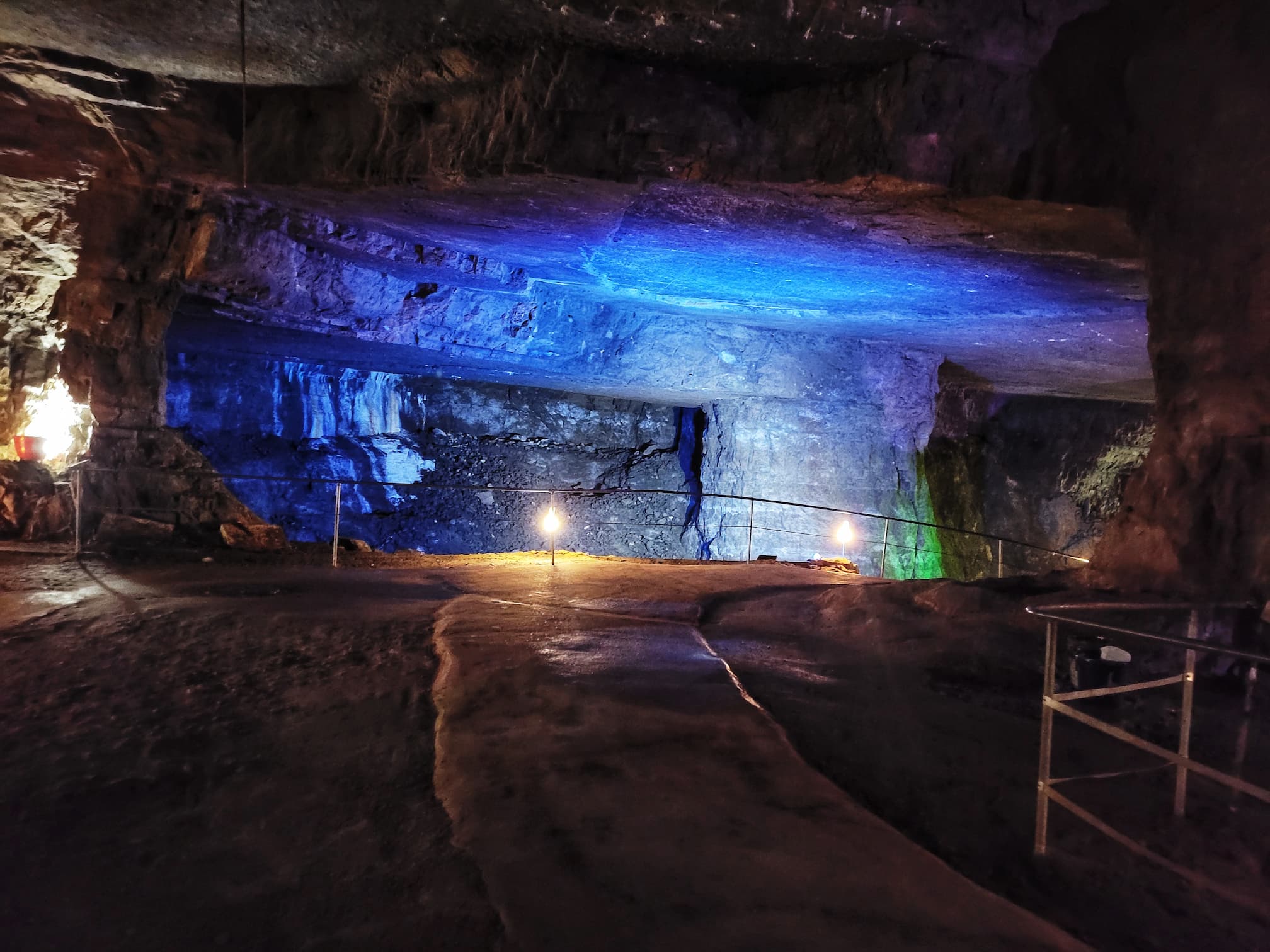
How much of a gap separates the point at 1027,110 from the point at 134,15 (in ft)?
18.3

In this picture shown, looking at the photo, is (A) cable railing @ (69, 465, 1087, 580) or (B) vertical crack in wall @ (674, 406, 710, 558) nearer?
(A) cable railing @ (69, 465, 1087, 580)

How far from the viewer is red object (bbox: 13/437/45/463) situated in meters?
7.14

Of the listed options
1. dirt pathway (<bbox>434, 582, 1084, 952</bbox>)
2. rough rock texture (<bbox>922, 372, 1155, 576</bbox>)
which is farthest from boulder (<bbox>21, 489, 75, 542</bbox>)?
rough rock texture (<bbox>922, 372, 1155, 576</bbox>)

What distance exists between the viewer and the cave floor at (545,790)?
203 cm

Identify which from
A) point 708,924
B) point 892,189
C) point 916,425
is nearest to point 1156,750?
point 708,924

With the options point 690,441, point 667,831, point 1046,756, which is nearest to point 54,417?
point 667,831

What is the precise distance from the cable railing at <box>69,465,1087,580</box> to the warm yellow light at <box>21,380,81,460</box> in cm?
298

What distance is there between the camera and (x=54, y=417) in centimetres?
776

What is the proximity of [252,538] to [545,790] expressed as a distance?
5814mm

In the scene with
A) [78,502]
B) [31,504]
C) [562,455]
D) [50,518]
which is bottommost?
[50,518]

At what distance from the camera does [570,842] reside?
7.73 ft

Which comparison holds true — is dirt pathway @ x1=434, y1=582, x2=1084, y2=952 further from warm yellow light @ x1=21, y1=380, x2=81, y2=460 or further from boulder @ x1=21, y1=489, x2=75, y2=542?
warm yellow light @ x1=21, y1=380, x2=81, y2=460

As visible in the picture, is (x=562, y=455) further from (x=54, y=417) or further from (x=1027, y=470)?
(x=1027, y=470)

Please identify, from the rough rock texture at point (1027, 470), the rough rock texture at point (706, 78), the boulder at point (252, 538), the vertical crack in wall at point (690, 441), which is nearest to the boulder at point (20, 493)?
the boulder at point (252, 538)
